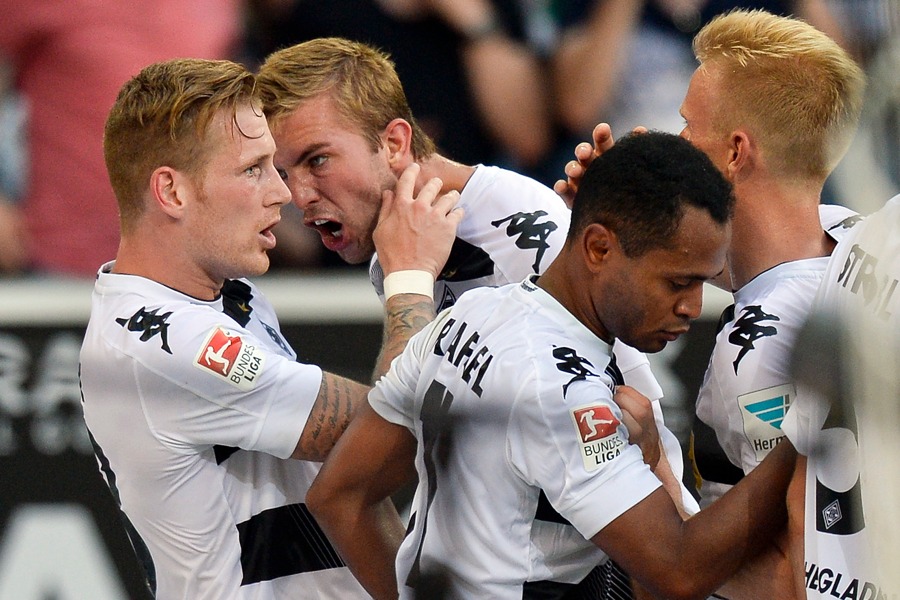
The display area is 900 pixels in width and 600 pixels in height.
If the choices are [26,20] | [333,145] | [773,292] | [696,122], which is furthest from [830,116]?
[26,20]

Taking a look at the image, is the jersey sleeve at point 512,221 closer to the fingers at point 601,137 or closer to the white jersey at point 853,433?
the fingers at point 601,137

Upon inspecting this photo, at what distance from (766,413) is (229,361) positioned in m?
0.98

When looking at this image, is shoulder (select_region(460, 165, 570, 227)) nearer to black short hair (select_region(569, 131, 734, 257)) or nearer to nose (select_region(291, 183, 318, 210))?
nose (select_region(291, 183, 318, 210))

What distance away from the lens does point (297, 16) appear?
2.58m

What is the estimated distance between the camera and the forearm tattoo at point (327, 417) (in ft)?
6.88

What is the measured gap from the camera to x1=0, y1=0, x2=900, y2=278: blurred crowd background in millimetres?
2217

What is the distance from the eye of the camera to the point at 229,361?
2088 mm

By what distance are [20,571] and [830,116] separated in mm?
2018

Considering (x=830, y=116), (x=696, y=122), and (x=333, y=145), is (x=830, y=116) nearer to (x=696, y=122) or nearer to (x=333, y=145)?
(x=696, y=122)

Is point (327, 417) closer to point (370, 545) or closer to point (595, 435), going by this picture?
point (370, 545)

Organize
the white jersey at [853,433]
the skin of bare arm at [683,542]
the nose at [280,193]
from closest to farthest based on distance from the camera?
the white jersey at [853,433], the skin of bare arm at [683,542], the nose at [280,193]

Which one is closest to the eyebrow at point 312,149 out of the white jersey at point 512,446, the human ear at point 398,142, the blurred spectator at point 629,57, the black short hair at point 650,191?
the human ear at point 398,142

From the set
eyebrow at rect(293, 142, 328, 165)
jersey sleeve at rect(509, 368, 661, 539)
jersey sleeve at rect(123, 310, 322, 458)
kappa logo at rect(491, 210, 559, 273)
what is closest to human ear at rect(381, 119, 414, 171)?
eyebrow at rect(293, 142, 328, 165)

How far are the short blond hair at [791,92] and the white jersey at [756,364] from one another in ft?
0.76
